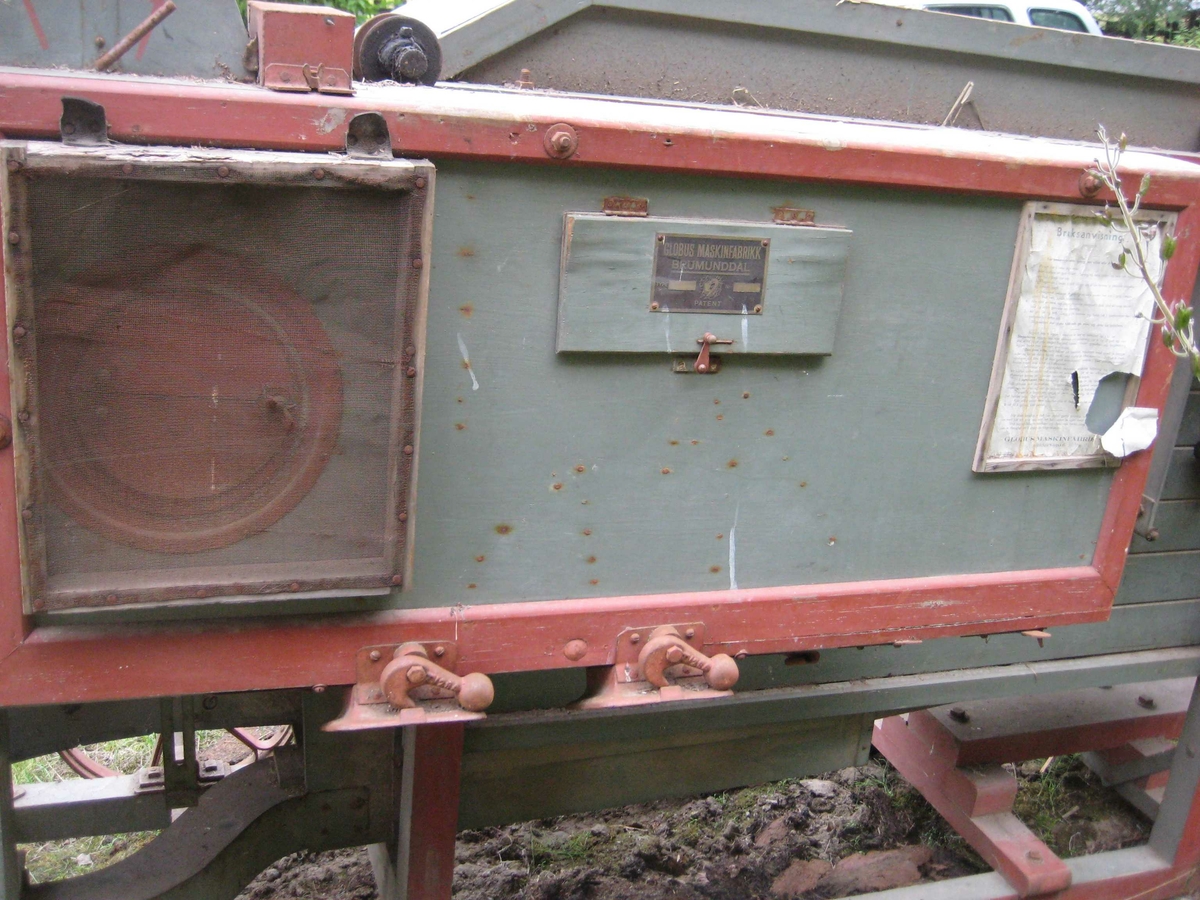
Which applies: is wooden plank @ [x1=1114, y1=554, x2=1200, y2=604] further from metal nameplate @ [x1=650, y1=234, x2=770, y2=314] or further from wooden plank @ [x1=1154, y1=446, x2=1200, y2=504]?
metal nameplate @ [x1=650, y1=234, x2=770, y2=314]

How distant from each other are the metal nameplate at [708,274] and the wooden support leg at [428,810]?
1.02m

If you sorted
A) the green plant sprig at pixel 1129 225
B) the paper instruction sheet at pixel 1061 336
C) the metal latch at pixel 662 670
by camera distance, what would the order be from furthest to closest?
the paper instruction sheet at pixel 1061 336 < the metal latch at pixel 662 670 < the green plant sprig at pixel 1129 225

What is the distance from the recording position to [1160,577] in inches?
108

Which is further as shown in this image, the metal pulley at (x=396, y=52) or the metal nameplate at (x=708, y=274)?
the metal pulley at (x=396, y=52)

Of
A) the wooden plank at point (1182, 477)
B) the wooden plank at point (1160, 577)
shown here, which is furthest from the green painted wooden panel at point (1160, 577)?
the wooden plank at point (1182, 477)

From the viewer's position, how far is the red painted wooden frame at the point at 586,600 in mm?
1319

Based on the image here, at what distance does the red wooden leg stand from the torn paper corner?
1383 millimetres

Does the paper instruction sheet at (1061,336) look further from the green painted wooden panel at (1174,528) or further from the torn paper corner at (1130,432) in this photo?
the green painted wooden panel at (1174,528)

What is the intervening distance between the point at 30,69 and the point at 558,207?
722 millimetres

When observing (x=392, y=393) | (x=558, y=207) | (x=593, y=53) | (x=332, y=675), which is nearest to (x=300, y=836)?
(x=332, y=675)

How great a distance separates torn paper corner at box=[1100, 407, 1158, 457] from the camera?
1.95m

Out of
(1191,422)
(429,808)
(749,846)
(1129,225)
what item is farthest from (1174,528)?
(429,808)

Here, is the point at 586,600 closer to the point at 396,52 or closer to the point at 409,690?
the point at 409,690

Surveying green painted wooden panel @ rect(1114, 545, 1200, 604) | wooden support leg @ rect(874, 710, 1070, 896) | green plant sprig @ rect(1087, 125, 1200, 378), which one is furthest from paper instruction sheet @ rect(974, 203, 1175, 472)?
wooden support leg @ rect(874, 710, 1070, 896)
